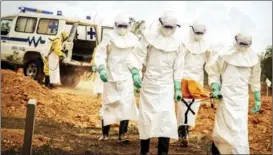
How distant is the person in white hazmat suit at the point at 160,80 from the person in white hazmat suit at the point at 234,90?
52 cm

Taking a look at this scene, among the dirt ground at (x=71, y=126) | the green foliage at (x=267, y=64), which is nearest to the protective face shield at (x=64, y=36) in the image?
the dirt ground at (x=71, y=126)

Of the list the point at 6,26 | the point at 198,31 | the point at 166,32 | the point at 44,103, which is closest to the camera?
the point at 166,32

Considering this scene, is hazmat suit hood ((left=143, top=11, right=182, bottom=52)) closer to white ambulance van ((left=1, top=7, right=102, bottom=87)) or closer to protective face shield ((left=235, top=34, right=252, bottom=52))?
protective face shield ((left=235, top=34, right=252, bottom=52))

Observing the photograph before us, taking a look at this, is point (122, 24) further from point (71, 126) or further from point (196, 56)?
point (71, 126)

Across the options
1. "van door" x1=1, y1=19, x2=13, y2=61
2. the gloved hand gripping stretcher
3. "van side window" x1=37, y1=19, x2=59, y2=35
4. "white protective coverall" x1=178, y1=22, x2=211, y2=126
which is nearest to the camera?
the gloved hand gripping stretcher

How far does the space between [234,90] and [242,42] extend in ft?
2.06

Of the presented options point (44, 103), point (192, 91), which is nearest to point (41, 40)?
point (44, 103)

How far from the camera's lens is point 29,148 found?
5738 millimetres

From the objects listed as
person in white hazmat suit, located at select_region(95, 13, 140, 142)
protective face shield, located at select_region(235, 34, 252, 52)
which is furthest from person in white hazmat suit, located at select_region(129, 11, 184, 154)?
person in white hazmat suit, located at select_region(95, 13, 140, 142)

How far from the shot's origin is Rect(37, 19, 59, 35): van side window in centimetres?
1377

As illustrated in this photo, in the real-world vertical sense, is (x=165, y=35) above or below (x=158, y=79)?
above

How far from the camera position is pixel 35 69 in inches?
573

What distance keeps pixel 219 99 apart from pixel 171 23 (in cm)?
120

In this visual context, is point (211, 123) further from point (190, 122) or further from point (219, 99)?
point (219, 99)
